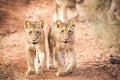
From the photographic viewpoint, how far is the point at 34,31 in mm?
8422

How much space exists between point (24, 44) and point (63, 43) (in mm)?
2849

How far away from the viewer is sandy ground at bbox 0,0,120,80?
351 inches

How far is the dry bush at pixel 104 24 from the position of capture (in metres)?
10.9

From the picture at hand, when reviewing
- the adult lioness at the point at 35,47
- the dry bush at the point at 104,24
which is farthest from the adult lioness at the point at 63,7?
the adult lioness at the point at 35,47

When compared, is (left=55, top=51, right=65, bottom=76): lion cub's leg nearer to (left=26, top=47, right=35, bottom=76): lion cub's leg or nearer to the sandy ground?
Answer: the sandy ground

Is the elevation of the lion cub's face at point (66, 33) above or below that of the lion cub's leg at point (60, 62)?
above

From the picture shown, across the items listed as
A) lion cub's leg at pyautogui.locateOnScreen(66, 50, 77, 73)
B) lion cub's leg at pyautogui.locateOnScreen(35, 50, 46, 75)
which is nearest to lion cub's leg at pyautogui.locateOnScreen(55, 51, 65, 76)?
lion cub's leg at pyautogui.locateOnScreen(66, 50, 77, 73)

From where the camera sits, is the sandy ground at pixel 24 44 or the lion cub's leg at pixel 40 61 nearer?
the lion cub's leg at pixel 40 61

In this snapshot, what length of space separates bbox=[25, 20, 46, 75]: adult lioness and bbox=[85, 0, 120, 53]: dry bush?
223cm

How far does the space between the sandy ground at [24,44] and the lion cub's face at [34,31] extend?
715 millimetres

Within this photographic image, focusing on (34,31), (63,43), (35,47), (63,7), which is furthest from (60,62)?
(63,7)

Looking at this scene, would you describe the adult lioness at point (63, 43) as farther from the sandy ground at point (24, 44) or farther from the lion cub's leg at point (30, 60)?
the lion cub's leg at point (30, 60)

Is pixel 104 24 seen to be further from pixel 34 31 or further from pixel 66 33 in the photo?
pixel 34 31

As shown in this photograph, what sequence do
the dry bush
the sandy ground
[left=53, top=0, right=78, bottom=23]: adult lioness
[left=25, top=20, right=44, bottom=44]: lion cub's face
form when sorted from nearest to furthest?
[left=25, top=20, right=44, bottom=44]: lion cub's face, the sandy ground, the dry bush, [left=53, top=0, right=78, bottom=23]: adult lioness
